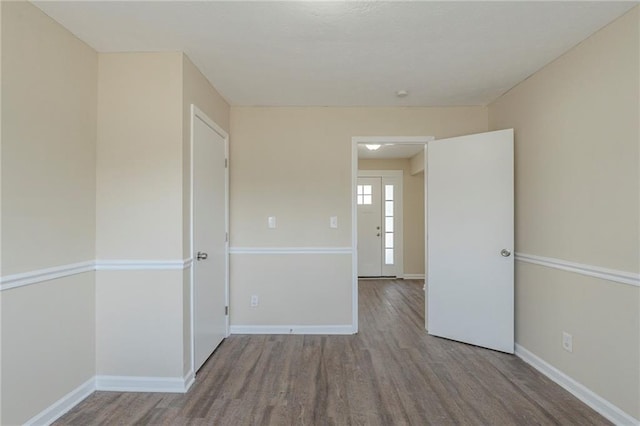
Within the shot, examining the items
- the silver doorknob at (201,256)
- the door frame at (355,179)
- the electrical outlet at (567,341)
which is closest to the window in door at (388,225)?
the door frame at (355,179)

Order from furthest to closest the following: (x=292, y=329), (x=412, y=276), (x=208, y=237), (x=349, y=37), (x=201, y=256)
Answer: (x=412, y=276)
(x=292, y=329)
(x=208, y=237)
(x=201, y=256)
(x=349, y=37)

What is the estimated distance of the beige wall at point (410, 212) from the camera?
238 inches

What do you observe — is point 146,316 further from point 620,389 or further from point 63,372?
point 620,389

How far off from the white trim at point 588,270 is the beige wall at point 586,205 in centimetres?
3

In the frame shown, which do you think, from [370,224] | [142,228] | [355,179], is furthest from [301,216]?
[370,224]

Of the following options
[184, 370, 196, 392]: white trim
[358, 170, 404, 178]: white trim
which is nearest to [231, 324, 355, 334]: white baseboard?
[184, 370, 196, 392]: white trim

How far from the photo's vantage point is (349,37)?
6.75 feet

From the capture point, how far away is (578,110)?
2.16m

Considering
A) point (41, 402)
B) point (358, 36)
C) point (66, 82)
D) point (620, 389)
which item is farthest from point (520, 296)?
point (66, 82)

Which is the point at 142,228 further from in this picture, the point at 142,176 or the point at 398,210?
the point at 398,210

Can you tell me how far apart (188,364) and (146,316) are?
47 cm

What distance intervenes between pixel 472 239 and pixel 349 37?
6.83 feet

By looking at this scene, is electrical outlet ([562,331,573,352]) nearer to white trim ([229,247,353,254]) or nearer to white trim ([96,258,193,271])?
white trim ([229,247,353,254])

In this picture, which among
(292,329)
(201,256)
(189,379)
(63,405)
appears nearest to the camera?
(63,405)
